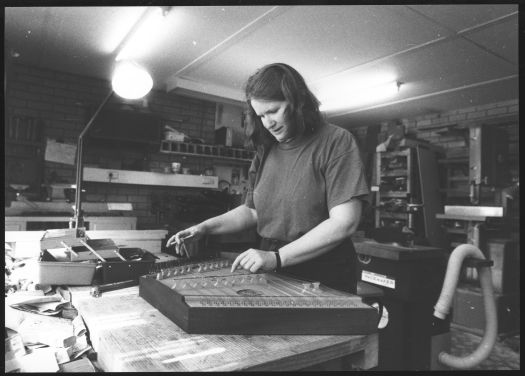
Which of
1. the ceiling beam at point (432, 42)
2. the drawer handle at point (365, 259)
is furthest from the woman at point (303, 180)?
the ceiling beam at point (432, 42)

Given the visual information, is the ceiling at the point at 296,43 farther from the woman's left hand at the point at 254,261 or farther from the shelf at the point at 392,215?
the woman's left hand at the point at 254,261

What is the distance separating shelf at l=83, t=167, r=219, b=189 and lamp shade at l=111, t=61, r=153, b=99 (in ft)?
9.97

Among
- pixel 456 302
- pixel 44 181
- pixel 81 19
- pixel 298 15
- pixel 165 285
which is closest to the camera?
pixel 165 285

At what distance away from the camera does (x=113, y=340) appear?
90cm

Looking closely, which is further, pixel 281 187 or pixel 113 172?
pixel 113 172

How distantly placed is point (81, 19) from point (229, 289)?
11.1 ft

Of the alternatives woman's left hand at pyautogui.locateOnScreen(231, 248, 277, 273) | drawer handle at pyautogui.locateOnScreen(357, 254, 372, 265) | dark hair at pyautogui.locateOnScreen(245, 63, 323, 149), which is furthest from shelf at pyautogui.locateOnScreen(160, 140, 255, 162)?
woman's left hand at pyautogui.locateOnScreen(231, 248, 277, 273)

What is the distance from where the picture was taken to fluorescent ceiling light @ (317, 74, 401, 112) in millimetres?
4854

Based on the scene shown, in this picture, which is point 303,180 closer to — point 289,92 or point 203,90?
point 289,92

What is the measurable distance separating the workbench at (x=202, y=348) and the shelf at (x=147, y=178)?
13.7ft

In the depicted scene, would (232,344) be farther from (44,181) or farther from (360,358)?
(44,181)

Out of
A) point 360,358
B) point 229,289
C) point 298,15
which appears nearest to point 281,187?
point 229,289

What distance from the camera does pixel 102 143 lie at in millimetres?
5055

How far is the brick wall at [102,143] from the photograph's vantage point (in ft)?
15.8
